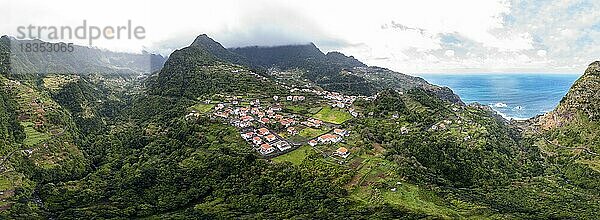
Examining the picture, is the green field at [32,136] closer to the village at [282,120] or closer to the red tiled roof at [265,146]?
the village at [282,120]

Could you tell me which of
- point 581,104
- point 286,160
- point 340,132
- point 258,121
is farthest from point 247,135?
point 581,104

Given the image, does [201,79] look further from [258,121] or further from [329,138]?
[329,138]

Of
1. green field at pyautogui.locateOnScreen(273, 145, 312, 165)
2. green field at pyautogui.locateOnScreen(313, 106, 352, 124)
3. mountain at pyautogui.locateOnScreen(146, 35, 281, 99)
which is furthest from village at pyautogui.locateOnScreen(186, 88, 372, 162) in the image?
mountain at pyautogui.locateOnScreen(146, 35, 281, 99)

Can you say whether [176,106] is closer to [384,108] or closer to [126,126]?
[126,126]

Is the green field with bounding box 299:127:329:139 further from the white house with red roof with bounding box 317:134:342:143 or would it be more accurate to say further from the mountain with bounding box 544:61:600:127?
the mountain with bounding box 544:61:600:127

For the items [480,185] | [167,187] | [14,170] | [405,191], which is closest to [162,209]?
[167,187]

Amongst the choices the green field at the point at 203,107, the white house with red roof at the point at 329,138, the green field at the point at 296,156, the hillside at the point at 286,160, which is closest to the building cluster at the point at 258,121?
the hillside at the point at 286,160

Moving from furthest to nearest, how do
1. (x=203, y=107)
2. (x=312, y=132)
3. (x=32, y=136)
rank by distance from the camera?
(x=203, y=107)
(x=32, y=136)
(x=312, y=132)
